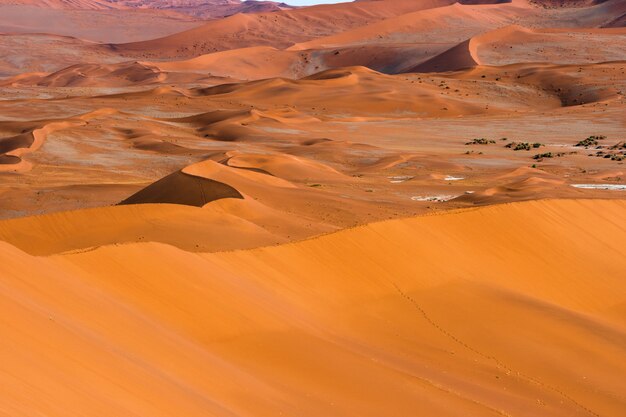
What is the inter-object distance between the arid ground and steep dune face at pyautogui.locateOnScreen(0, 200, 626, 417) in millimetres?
32

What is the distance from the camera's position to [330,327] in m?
11.4

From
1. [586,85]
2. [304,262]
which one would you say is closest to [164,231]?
[304,262]

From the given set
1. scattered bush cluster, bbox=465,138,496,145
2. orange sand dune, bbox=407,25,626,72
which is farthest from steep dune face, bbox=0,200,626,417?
orange sand dune, bbox=407,25,626,72

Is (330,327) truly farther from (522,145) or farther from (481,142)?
(481,142)

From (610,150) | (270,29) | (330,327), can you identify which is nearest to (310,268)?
(330,327)

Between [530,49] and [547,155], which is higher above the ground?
[547,155]

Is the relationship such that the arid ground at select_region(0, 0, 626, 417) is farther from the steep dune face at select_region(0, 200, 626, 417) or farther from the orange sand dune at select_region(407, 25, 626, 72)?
the orange sand dune at select_region(407, 25, 626, 72)

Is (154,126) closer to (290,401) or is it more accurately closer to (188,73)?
(290,401)

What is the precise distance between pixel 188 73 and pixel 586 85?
32.3 metres

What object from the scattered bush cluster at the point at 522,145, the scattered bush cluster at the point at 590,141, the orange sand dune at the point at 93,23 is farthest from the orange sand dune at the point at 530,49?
the orange sand dune at the point at 93,23

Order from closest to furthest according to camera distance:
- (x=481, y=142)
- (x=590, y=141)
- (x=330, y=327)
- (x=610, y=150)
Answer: (x=330, y=327) < (x=610, y=150) < (x=590, y=141) < (x=481, y=142)

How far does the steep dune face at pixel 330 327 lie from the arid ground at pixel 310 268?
32 millimetres

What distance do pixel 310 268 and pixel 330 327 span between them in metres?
1.78

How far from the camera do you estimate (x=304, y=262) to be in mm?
13148
